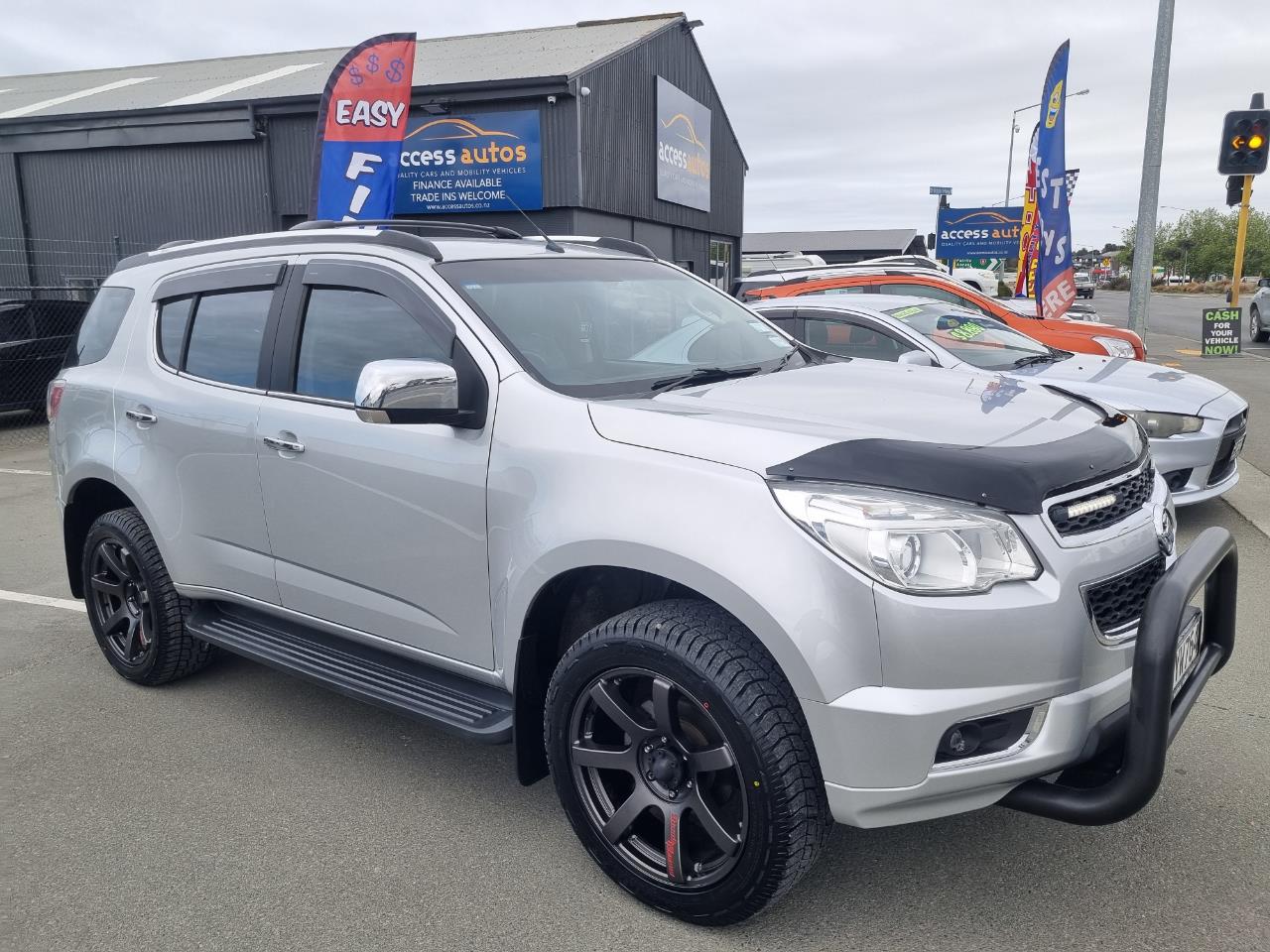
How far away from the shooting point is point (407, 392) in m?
2.85

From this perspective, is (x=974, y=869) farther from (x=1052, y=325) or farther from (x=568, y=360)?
(x=1052, y=325)

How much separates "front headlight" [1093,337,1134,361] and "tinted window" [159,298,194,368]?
316 inches

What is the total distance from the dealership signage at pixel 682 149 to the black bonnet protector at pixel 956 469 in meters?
18.1

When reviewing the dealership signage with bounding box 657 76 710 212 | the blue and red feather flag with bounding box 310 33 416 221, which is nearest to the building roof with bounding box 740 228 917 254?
the dealership signage with bounding box 657 76 710 212

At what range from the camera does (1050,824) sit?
3.20 meters

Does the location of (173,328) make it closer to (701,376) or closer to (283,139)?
(701,376)

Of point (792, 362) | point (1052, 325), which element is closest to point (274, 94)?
point (1052, 325)

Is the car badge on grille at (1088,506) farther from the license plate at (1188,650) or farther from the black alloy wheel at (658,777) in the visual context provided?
the black alloy wheel at (658,777)

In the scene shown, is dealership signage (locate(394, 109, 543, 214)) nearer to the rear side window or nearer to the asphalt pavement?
the rear side window

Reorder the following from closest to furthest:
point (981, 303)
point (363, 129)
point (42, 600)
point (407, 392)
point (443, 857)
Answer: point (407, 392) < point (443, 857) < point (42, 600) < point (981, 303) < point (363, 129)

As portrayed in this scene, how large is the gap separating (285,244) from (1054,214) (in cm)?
1062

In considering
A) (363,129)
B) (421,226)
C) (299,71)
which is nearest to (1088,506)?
(421,226)

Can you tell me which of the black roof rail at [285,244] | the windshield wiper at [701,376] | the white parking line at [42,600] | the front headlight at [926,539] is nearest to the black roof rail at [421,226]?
the black roof rail at [285,244]

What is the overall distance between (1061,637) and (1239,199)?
1495 centimetres
